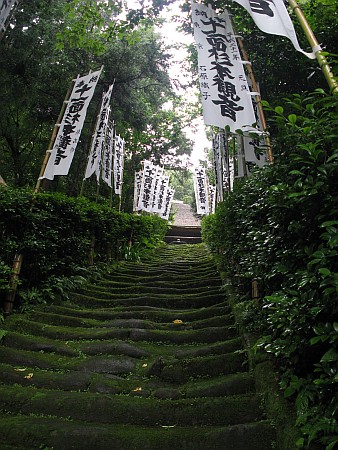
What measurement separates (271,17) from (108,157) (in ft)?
24.0

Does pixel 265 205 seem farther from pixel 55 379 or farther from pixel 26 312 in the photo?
pixel 26 312

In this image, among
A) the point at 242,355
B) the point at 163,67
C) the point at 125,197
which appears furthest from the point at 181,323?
the point at 125,197

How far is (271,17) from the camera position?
12.5 ft

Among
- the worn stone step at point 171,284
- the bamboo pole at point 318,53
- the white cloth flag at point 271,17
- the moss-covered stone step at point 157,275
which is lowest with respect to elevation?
the worn stone step at point 171,284

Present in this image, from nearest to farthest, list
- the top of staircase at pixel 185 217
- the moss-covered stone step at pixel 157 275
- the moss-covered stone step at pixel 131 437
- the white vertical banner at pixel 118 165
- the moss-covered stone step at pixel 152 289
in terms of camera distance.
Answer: the moss-covered stone step at pixel 131 437 → the moss-covered stone step at pixel 152 289 → the moss-covered stone step at pixel 157 275 → the white vertical banner at pixel 118 165 → the top of staircase at pixel 185 217

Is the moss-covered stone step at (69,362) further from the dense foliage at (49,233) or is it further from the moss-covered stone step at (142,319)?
the dense foliage at (49,233)

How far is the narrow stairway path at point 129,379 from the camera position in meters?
2.57

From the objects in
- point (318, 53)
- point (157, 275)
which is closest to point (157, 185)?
point (157, 275)

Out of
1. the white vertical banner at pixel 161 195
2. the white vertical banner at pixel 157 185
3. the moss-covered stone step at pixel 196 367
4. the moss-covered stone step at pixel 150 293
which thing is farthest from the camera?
the white vertical banner at pixel 161 195

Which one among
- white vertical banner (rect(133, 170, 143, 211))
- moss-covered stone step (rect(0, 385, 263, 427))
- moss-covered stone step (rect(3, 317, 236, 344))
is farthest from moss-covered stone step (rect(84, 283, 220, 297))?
white vertical banner (rect(133, 170, 143, 211))

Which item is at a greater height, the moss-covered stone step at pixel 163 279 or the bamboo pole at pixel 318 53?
the bamboo pole at pixel 318 53

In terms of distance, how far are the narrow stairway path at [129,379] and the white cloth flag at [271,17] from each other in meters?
3.36

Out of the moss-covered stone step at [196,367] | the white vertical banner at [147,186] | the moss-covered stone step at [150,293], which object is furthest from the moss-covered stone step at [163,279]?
the white vertical banner at [147,186]

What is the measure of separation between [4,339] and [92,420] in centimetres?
184
